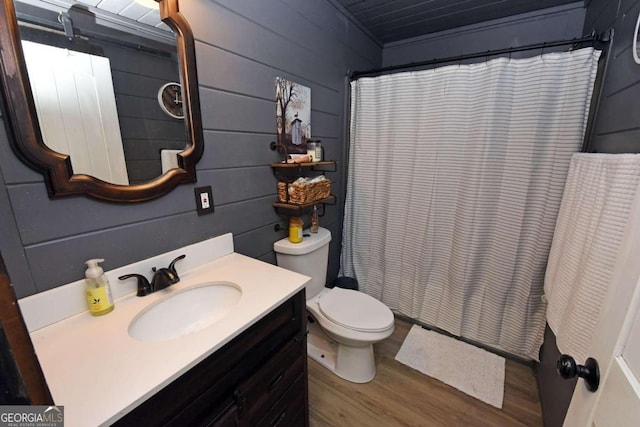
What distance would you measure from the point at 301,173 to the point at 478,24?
73.1 inches

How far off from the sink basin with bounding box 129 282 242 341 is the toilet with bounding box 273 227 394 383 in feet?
1.60

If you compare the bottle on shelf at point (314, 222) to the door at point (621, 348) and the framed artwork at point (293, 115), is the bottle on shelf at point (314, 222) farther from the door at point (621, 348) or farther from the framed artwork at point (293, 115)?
the door at point (621, 348)

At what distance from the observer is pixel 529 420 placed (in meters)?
1.35

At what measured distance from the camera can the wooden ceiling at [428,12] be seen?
1.74m

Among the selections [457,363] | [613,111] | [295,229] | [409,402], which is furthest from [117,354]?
[613,111]

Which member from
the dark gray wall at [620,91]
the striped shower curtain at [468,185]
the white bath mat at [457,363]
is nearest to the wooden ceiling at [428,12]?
the striped shower curtain at [468,185]

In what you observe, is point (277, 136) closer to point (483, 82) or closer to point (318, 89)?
point (318, 89)

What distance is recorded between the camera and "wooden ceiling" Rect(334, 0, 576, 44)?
5.69ft

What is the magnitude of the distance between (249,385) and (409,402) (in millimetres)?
1060

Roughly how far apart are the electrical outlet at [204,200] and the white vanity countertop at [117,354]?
0.35 m

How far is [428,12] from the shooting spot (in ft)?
6.08

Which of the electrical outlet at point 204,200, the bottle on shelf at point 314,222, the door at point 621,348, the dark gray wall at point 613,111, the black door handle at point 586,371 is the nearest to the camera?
the door at point 621,348

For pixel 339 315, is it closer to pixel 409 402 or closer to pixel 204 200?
pixel 409 402

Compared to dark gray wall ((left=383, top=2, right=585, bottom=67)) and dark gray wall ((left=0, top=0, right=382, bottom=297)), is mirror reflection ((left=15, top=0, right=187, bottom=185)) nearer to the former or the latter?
dark gray wall ((left=0, top=0, right=382, bottom=297))
